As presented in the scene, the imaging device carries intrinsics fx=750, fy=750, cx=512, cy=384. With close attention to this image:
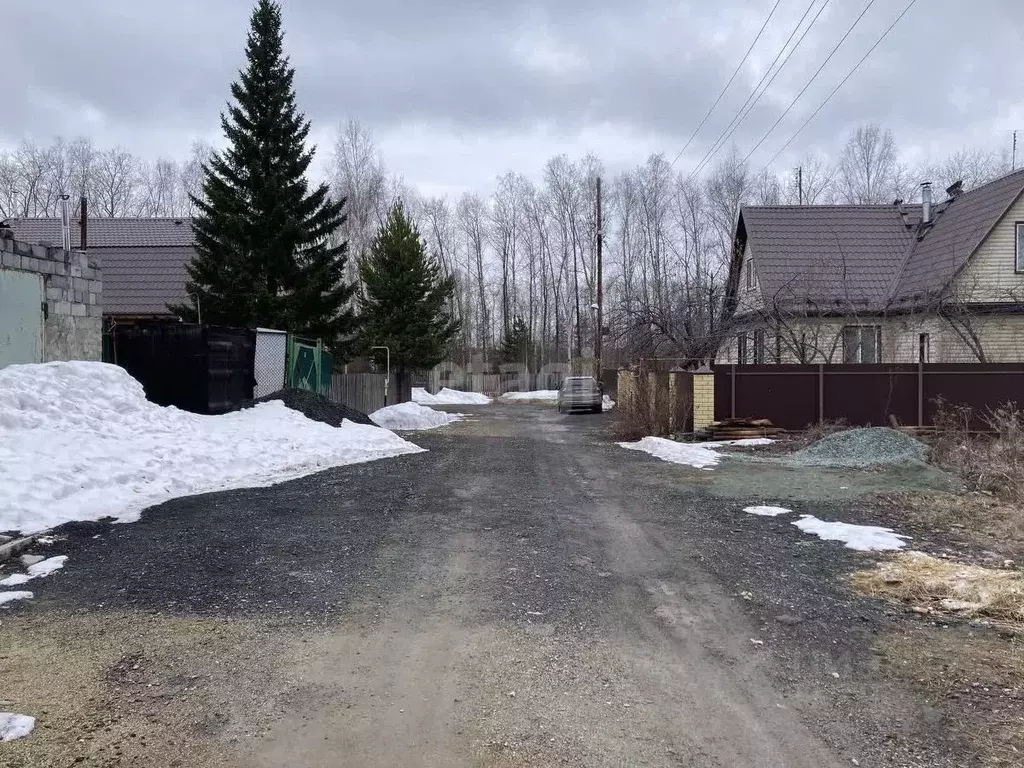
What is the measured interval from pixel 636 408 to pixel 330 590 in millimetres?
14403

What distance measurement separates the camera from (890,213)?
2764 centimetres

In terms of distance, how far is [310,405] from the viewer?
16875 mm

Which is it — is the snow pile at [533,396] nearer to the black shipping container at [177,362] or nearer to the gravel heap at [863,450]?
the gravel heap at [863,450]

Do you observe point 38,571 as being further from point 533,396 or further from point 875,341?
point 533,396

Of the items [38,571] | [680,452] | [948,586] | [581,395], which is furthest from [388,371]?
[948,586]

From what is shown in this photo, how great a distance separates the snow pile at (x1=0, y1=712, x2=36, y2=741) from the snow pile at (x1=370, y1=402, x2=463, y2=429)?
19.7 metres

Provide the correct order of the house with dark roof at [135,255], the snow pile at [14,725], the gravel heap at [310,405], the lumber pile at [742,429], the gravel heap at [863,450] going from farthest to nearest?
the house with dark roof at [135,255] → the lumber pile at [742,429] → the gravel heap at [310,405] → the gravel heap at [863,450] → the snow pile at [14,725]

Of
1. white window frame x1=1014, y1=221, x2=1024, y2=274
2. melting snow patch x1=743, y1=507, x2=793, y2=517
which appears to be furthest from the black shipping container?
white window frame x1=1014, y1=221, x2=1024, y2=274

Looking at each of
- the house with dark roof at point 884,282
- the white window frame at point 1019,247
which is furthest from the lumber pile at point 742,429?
the white window frame at point 1019,247

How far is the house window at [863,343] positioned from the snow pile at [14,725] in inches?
928

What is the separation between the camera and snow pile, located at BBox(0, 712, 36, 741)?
3354 millimetres

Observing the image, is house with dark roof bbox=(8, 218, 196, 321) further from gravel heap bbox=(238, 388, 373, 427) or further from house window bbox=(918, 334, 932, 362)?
house window bbox=(918, 334, 932, 362)

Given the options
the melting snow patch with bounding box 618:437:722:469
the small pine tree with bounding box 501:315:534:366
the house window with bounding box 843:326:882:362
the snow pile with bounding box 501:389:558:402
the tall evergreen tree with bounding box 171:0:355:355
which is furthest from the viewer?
the small pine tree with bounding box 501:315:534:366

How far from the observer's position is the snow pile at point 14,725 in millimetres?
3354
